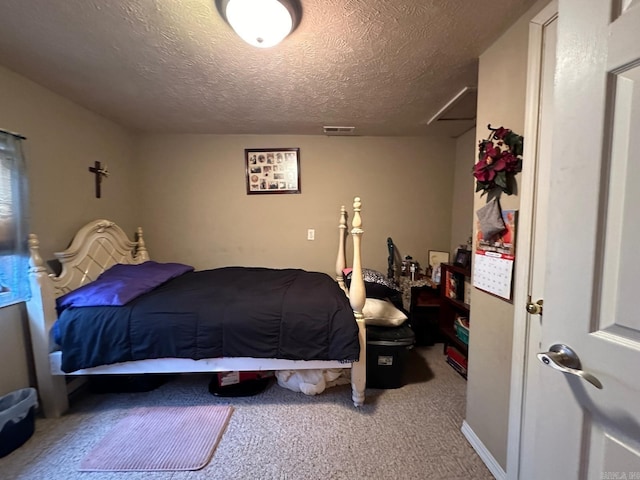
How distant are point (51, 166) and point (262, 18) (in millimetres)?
2065

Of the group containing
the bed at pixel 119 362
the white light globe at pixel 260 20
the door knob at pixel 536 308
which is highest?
the white light globe at pixel 260 20

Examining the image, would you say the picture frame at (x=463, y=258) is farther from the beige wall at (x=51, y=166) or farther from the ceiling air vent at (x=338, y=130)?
the beige wall at (x=51, y=166)

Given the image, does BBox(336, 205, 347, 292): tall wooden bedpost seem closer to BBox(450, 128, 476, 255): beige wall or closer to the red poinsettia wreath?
BBox(450, 128, 476, 255): beige wall

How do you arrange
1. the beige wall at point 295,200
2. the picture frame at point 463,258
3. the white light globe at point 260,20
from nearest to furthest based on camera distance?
1. the white light globe at point 260,20
2. the picture frame at point 463,258
3. the beige wall at point 295,200

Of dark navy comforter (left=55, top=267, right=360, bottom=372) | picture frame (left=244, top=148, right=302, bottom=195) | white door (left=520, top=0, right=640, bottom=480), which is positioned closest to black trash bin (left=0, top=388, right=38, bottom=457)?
dark navy comforter (left=55, top=267, right=360, bottom=372)

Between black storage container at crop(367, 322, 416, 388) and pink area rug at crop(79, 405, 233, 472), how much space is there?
1.12 meters

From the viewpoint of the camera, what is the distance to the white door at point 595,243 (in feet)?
1.92

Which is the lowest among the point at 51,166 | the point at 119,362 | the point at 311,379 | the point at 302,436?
the point at 302,436

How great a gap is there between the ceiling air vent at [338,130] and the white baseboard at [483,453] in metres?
2.73

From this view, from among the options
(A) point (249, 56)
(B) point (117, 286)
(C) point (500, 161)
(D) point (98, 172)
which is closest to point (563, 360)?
(C) point (500, 161)

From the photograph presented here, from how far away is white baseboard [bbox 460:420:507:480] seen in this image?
1414mm

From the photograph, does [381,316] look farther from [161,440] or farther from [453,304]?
[161,440]

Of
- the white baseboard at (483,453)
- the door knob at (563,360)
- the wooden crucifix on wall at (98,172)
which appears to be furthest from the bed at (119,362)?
the door knob at (563,360)

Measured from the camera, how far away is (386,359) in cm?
217
